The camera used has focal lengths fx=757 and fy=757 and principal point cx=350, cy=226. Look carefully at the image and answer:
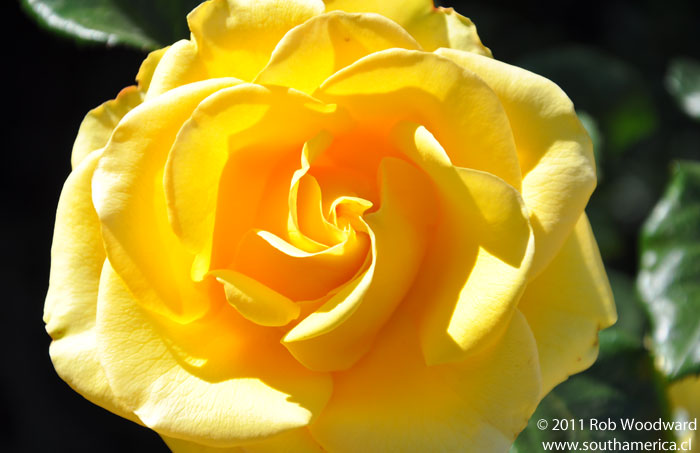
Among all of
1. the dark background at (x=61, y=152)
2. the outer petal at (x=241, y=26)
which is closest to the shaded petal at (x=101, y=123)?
the outer petal at (x=241, y=26)

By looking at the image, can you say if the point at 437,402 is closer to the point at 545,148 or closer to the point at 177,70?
the point at 545,148

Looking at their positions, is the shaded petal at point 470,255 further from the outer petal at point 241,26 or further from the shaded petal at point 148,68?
the shaded petal at point 148,68

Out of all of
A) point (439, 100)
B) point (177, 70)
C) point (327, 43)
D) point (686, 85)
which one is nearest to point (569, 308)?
point (439, 100)

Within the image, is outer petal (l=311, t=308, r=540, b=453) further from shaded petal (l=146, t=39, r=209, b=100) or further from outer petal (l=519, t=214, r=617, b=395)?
shaded petal (l=146, t=39, r=209, b=100)

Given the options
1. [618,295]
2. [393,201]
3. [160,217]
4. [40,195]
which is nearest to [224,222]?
[160,217]

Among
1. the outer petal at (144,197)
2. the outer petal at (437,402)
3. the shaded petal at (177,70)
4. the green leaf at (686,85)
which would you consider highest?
the shaded petal at (177,70)

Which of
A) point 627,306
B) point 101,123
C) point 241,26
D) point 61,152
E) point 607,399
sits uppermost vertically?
point 241,26
